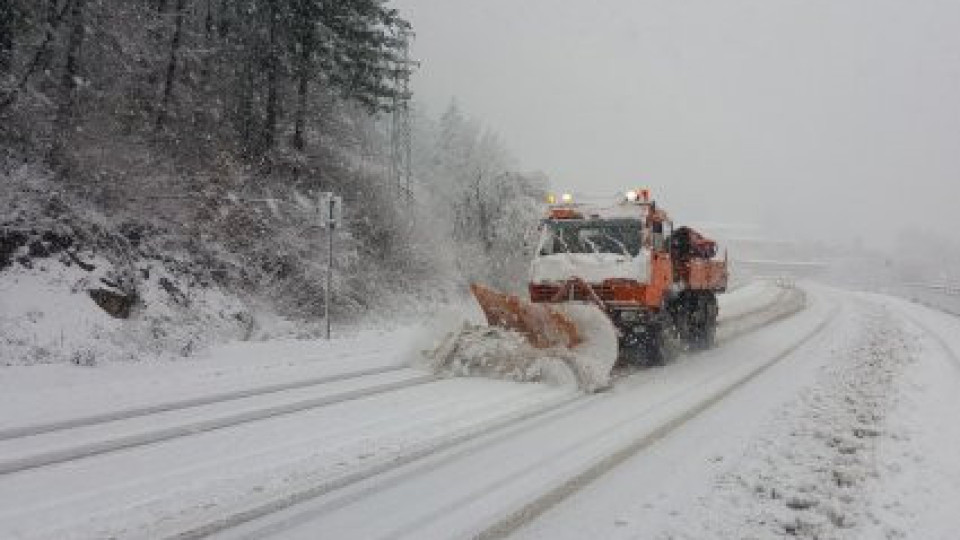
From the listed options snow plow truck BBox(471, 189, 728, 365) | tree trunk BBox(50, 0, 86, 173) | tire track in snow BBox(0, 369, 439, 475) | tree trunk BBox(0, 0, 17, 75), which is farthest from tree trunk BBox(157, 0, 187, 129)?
tire track in snow BBox(0, 369, 439, 475)

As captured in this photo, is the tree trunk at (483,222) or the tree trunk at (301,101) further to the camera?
A: the tree trunk at (483,222)

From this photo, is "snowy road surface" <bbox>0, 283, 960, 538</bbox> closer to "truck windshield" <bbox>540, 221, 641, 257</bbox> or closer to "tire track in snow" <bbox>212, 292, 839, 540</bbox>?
"tire track in snow" <bbox>212, 292, 839, 540</bbox>

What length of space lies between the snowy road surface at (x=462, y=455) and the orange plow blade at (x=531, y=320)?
111 centimetres

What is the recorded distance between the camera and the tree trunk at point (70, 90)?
1838cm

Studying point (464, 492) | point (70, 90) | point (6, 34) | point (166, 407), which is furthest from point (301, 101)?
point (464, 492)

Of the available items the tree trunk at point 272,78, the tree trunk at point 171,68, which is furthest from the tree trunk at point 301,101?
the tree trunk at point 171,68

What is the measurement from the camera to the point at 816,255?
12419cm

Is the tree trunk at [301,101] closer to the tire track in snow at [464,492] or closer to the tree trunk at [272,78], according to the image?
the tree trunk at [272,78]

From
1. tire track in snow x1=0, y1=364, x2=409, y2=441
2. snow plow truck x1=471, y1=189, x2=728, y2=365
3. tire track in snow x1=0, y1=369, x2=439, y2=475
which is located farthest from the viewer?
snow plow truck x1=471, y1=189, x2=728, y2=365

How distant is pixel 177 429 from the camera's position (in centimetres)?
768

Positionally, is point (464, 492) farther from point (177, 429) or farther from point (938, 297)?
point (938, 297)

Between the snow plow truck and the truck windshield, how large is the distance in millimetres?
16

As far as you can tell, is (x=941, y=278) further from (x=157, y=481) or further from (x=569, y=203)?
(x=157, y=481)

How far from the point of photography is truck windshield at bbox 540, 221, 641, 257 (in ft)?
44.4
